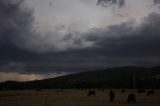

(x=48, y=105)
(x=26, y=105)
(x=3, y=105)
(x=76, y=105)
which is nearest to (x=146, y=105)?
(x=76, y=105)

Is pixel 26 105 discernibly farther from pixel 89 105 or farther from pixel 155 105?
pixel 155 105

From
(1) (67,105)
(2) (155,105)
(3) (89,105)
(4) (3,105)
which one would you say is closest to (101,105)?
(3) (89,105)

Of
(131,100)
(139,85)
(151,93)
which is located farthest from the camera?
(139,85)

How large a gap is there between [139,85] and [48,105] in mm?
112158

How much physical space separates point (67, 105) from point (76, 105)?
1.19m

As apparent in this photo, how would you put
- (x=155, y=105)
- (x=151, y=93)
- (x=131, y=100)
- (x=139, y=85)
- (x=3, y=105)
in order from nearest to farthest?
(x=155, y=105), (x=3, y=105), (x=131, y=100), (x=151, y=93), (x=139, y=85)

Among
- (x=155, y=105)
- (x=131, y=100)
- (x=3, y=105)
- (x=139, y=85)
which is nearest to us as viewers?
(x=155, y=105)

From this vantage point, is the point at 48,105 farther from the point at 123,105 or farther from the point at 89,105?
the point at 123,105

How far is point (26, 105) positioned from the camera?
42250mm

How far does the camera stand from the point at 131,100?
4716 cm

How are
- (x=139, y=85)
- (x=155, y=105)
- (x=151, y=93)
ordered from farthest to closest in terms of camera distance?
(x=139, y=85) < (x=151, y=93) < (x=155, y=105)

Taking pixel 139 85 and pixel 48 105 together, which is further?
pixel 139 85

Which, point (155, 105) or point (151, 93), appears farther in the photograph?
point (151, 93)

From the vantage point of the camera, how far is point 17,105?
4231cm
